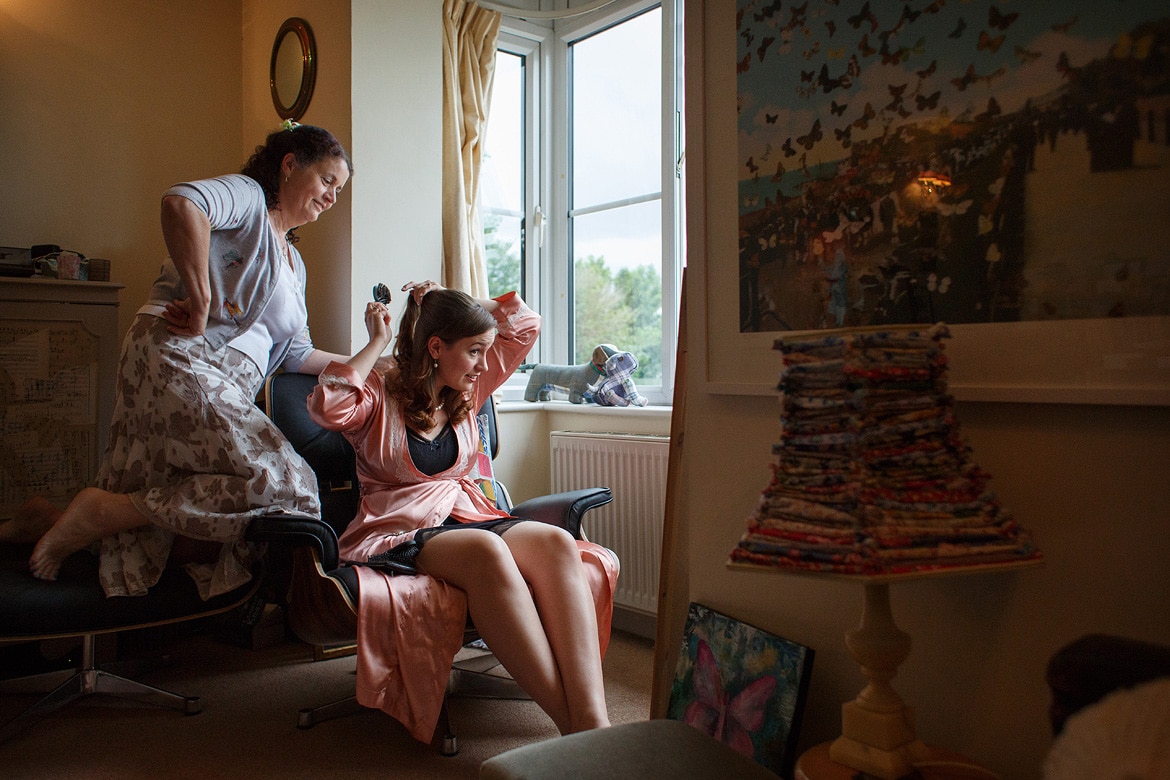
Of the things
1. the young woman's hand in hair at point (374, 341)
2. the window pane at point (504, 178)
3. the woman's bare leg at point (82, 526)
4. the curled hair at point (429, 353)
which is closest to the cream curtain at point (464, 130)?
the window pane at point (504, 178)

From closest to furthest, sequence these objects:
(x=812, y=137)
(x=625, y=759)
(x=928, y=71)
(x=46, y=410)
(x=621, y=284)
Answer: (x=625, y=759)
(x=928, y=71)
(x=812, y=137)
(x=46, y=410)
(x=621, y=284)

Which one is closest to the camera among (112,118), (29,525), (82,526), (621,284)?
A: (82,526)

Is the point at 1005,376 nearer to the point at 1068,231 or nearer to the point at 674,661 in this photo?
the point at 1068,231

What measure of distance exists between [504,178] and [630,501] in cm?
162

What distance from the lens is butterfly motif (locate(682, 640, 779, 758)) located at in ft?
5.06

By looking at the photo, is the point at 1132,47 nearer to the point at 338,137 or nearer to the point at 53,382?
the point at 338,137

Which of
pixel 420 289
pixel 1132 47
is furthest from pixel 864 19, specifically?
pixel 420 289

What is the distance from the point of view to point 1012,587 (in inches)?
50.8

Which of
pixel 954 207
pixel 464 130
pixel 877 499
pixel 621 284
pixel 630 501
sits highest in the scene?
pixel 464 130

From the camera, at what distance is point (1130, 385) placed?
1132mm

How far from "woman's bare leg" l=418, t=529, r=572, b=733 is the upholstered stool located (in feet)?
2.31

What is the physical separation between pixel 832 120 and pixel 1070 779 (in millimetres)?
1068

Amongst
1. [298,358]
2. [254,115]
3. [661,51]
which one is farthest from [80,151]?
[661,51]

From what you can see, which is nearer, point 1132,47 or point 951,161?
point 1132,47
